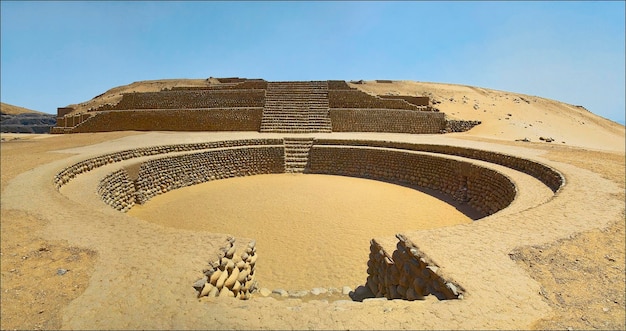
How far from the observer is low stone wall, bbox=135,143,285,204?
1216cm

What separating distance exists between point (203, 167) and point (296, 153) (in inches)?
176

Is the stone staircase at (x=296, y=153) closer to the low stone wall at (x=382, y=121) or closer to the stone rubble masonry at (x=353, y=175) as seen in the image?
the stone rubble masonry at (x=353, y=175)

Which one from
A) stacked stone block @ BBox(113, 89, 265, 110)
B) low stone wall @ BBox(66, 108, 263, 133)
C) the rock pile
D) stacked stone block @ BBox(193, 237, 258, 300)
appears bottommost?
stacked stone block @ BBox(193, 237, 258, 300)

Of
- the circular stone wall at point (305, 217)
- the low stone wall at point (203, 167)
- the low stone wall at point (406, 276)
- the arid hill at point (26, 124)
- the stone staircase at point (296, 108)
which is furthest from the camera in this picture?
the arid hill at point (26, 124)

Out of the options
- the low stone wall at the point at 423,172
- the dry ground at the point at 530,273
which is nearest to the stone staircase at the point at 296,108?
the low stone wall at the point at 423,172

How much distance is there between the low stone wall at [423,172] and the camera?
10.6 meters

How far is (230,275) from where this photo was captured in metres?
4.50

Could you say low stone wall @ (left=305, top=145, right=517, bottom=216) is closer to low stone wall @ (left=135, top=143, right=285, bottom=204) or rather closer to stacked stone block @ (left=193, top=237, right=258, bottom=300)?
low stone wall @ (left=135, top=143, right=285, bottom=204)

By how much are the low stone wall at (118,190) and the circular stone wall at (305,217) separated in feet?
1.42

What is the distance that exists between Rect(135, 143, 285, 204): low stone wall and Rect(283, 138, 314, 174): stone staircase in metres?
0.30

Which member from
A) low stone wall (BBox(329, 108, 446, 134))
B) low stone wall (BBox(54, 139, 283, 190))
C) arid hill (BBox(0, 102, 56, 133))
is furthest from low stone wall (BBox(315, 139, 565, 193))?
arid hill (BBox(0, 102, 56, 133))

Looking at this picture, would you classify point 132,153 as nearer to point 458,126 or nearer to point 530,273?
point 530,273

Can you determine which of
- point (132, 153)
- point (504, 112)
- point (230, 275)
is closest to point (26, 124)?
point (132, 153)

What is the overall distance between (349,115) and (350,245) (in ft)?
46.9
